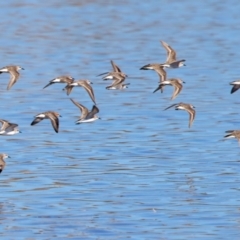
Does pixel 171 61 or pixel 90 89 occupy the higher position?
pixel 90 89

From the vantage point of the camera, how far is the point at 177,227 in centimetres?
1407

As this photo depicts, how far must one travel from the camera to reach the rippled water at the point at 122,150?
14.5 m

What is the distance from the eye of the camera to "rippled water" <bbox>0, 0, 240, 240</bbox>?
47.5 feet

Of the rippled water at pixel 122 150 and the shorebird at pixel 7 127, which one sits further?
the shorebird at pixel 7 127

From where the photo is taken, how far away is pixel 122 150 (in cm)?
1956

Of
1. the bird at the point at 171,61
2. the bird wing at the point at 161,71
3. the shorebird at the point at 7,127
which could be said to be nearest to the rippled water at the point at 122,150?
the shorebird at the point at 7,127

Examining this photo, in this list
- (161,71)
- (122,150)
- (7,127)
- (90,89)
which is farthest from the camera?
(161,71)

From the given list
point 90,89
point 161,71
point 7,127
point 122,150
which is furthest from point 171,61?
point 7,127

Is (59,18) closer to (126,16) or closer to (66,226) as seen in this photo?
(126,16)

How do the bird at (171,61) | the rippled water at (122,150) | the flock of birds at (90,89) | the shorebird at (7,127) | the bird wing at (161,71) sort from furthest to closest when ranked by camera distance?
1. the bird at (171,61)
2. the bird wing at (161,71)
3. the shorebird at (7,127)
4. the flock of birds at (90,89)
5. the rippled water at (122,150)

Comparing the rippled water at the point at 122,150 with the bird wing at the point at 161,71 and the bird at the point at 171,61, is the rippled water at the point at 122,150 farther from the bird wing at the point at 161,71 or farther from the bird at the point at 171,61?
the bird at the point at 171,61

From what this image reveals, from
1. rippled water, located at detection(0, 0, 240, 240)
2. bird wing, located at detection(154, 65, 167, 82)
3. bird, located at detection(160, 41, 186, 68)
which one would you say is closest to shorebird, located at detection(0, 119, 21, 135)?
rippled water, located at detection(0, 0, 240, 240)

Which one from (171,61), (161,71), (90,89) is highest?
(90,89)

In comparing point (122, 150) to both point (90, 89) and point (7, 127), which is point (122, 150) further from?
point (7, 127)
